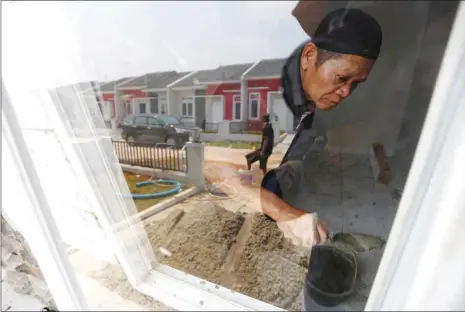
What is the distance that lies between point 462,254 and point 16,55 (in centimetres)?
99

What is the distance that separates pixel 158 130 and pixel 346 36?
435 mm

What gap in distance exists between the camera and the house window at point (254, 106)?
0.54 m

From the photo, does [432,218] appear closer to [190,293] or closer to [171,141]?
[171,141]

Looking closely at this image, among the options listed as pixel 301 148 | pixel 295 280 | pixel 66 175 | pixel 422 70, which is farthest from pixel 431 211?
pixel 66 175

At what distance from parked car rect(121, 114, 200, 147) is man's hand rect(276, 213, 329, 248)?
0.99 feet

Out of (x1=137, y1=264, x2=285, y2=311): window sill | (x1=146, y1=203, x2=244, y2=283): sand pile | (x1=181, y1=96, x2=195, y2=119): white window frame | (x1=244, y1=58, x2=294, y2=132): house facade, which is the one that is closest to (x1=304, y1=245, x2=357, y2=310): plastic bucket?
(x1=137, y1=264, x2=285, y2=311): window sill

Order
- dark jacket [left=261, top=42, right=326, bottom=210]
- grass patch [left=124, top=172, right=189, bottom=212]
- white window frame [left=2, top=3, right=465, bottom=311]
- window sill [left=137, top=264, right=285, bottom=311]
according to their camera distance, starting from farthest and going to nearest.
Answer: window sill [left=137, top=264, right=285, bottom=311], grass patch [left=124, top=172, right=189, bottom=212], dark jacket [left=261, top=42, right=326, bottom=210], white window frame [left=2, top=3, right=465, bottom=311]

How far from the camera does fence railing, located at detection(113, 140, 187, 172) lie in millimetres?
548

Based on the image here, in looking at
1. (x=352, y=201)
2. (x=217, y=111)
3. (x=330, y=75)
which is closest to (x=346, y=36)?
(x=330, y=75)

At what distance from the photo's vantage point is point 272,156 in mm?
514

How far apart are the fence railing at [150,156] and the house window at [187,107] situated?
86 mm

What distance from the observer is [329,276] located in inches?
26.7

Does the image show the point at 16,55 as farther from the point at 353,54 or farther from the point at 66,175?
the point at 353,54

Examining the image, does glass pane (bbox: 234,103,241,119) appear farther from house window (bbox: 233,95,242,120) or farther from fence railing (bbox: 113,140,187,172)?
fence railing (bbox: 113,140,187,172)
